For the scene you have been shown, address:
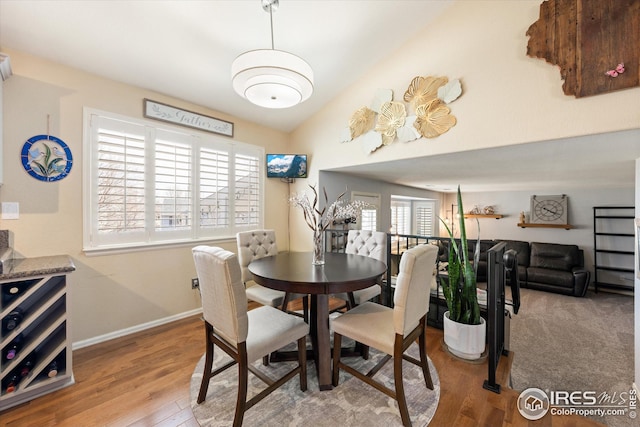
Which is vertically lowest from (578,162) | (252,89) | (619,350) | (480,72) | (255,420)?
(619,350)

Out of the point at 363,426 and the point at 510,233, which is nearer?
the point at 363,426

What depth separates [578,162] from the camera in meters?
2.69

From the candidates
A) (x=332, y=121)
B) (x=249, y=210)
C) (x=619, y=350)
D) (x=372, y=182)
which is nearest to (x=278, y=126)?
(x=332, y=121)

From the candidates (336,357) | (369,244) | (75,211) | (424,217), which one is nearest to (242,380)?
(336,357)

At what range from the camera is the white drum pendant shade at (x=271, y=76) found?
1.55 m

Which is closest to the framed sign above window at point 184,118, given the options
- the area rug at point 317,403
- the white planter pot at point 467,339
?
the area rug at point 317,403

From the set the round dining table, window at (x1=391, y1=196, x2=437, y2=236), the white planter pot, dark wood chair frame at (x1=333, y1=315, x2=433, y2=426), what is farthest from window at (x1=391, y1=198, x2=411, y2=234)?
dark wood chair frame at (x1=333, y1=315, x2=433, y2=426)

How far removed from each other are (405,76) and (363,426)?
9.87 ft

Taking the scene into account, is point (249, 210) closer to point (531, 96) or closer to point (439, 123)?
point (439, 123)

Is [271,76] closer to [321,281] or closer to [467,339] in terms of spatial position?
[321,281]

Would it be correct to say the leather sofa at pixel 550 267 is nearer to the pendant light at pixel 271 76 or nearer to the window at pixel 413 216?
the window at pixel 413 216

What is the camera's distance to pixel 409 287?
1.50 m

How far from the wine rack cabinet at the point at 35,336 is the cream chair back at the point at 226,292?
1.15 metres

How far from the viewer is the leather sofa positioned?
4617 mm
